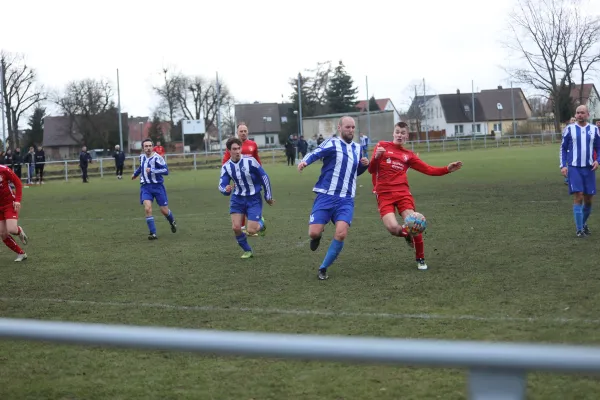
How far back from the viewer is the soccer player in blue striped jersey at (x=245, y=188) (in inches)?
456

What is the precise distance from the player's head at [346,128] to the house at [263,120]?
113066 mm

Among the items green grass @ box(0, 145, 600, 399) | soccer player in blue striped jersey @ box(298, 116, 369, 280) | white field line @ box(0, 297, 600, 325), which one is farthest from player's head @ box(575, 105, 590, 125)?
white field line @ box(0, 297, 600, 325)

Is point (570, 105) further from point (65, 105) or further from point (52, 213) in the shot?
point (52, 213)

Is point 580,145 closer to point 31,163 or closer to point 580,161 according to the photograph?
point 580,161

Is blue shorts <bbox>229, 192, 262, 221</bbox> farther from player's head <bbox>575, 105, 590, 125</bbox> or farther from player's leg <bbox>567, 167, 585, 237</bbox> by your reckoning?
player's head <bbox>575, 105, 590, 125</bbox>

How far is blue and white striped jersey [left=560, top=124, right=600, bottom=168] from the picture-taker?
466 inches

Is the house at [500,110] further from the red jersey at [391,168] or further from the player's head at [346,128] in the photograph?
the player's head at [346,128]

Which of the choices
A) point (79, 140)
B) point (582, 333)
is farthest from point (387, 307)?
point (79, 140)

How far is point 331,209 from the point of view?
960cm

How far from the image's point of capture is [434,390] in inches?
193

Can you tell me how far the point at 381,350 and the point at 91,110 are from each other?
88.1 meters

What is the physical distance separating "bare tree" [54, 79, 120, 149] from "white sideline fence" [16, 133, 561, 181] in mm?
31931

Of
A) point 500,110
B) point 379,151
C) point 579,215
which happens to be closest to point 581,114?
point 579,215

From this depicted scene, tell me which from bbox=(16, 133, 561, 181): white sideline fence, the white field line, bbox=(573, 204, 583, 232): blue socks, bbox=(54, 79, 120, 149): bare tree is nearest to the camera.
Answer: the white field line
